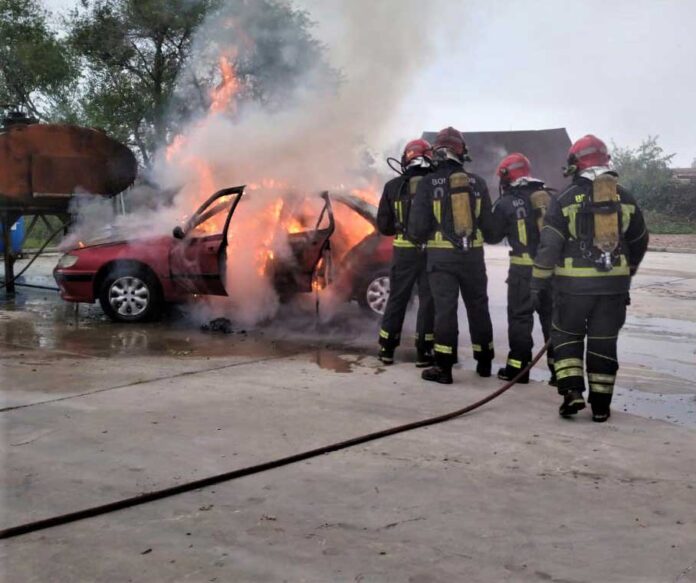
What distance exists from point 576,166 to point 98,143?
7816 millimetres

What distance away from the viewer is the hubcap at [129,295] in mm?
8445

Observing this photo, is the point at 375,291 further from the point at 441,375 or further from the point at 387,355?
the point at 441,375

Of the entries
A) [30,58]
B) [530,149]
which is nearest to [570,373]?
[30,58]

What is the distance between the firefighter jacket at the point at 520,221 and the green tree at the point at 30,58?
1805 cm

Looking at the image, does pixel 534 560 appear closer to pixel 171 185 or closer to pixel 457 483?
pixel 457 483

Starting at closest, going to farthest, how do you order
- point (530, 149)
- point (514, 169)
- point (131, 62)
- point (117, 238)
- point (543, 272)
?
point (543, 272)
point (514, 169)
point (117, 238)
point (131, 62)
point (530, 149)

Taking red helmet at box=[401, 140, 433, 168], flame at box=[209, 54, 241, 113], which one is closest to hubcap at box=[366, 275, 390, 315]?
red helmet at box=[401, 140, 433, 168]

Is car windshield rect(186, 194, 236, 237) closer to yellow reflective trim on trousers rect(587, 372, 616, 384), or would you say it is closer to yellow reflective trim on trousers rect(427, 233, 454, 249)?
yellow reflective trim on trousers rect(427, 233, 454, 249)

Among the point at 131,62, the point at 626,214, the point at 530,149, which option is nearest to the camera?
the point at 626,214

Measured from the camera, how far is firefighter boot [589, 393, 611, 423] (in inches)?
186

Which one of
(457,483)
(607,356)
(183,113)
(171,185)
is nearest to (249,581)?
(457,483)

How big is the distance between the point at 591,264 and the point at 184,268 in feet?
16.0

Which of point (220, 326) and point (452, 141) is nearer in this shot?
point (452, 141)

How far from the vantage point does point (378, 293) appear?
8.39 m
